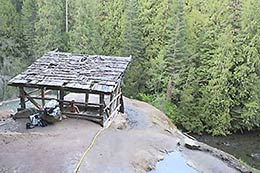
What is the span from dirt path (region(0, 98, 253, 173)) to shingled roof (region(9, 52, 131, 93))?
1688 millimetres

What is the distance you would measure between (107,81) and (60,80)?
203 centimetres

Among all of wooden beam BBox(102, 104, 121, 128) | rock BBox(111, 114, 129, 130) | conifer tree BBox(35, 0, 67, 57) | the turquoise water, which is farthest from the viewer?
conifer tree BBox(35, 0, 67, 57)

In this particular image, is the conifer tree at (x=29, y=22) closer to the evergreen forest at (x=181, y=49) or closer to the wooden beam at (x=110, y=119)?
the evergreen forest at (x=181, y=49)

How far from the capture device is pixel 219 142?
27.9 m

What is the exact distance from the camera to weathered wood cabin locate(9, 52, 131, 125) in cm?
1578

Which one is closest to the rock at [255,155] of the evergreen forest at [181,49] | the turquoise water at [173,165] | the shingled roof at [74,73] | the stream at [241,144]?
the stream at [241,144]

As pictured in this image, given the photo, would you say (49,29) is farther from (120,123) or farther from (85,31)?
(120,123)

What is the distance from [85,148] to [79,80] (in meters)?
4.38

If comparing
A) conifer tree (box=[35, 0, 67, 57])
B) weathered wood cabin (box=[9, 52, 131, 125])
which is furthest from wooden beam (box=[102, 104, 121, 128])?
conifer tree (box=[35, 0, 67, 57])

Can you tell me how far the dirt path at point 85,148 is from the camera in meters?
11.2

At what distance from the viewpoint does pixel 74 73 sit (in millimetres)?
16875

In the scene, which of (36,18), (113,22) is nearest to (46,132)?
(113,22)

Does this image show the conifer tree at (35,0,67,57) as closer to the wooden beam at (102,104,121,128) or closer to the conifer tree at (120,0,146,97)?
the conifer tree at (120,0,146,97)

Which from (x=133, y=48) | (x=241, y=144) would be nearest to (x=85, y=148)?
(x=241, y=144)
